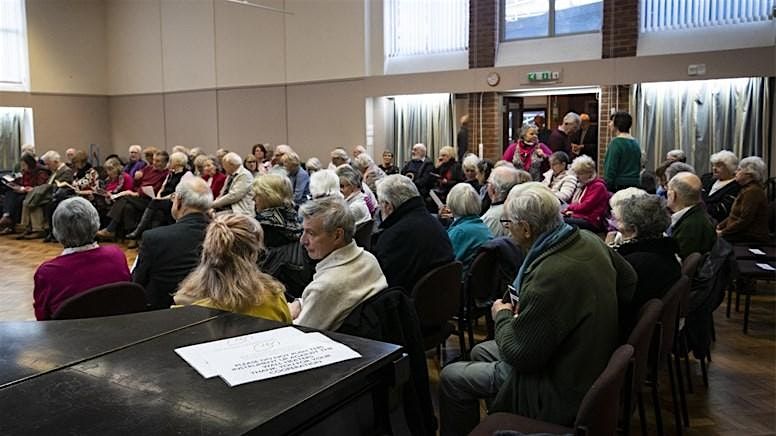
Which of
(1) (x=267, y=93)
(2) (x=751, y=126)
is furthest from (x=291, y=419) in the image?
(1) (x=267, y=93)

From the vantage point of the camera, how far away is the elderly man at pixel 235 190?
296 inches

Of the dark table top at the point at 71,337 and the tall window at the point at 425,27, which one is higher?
the tall window at the point at 425,27

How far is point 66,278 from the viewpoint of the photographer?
3244 mm

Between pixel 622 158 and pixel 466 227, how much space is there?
2854mm

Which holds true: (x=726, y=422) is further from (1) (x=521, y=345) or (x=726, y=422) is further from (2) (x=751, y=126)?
(2) (x=751, y=126)

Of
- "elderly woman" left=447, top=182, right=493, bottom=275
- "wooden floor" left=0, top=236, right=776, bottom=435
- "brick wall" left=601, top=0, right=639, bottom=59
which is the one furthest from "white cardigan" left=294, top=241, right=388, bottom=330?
"brick wall" left=601, top=0, right=639, bottom=59

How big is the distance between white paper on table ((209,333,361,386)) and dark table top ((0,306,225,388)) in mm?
381

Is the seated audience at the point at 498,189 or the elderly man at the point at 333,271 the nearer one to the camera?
the elderly man at the point at 333,271

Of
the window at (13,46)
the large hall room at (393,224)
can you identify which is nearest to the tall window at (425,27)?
the large hall room at (393,224)

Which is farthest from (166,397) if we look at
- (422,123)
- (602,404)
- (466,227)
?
(422,123)

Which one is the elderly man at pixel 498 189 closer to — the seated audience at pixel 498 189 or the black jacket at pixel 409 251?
the seated audience at pixel 498 189

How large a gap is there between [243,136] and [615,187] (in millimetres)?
8127

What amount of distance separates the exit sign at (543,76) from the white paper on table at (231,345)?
25.7 ft

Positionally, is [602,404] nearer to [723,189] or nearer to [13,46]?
[723,189]
